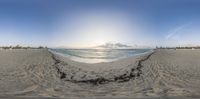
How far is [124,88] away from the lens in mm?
10703

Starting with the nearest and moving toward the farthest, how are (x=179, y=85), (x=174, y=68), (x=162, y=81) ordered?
1. (x=179, y=85)
2. (x=162, y=81)
3. (x=174, y=68)

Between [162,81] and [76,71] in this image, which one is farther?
[76,71]

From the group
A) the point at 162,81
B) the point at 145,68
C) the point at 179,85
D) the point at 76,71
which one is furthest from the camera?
the point at 145,68

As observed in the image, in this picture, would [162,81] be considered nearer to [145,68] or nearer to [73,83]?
[145,68]

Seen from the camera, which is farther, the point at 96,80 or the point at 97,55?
the point at 97,55

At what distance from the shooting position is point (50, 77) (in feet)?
42.4

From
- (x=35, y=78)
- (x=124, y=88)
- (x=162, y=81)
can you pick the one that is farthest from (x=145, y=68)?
(x=35, y=78)

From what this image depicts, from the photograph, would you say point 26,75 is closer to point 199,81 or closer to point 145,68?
point 145,68

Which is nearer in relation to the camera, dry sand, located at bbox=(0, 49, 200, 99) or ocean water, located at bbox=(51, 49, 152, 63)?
dry sand, located at bbox=(0, 49, 200, 99)

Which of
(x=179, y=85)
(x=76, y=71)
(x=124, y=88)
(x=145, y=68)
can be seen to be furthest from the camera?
(x=145, y=68)

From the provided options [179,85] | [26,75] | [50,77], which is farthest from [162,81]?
[26,75]

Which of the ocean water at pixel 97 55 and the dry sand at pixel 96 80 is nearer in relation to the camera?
the dry sand at pixel 96 80

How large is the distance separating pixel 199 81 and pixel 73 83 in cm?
552

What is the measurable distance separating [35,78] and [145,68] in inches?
219
